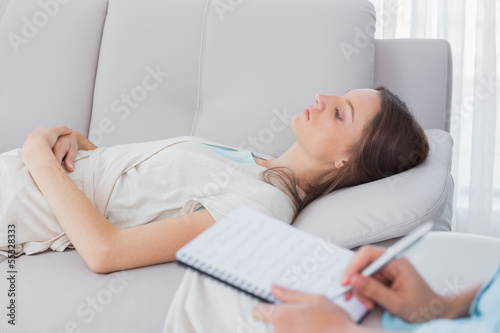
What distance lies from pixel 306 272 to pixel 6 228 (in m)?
0.78

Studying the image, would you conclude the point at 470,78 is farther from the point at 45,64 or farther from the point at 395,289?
the point at 395,289

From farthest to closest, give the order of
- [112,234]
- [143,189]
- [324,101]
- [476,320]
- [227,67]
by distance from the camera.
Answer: [227,67] < [324,101] < [143,189] < [112,234] < [476,320]

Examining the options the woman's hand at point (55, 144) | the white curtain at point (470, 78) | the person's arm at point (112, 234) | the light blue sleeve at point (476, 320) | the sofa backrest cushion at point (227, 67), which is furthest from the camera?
the white curtain at point (470, 78)

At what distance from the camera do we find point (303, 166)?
1332 millimetres

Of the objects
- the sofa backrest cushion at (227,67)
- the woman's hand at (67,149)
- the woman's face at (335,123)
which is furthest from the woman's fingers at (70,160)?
the woman's face at (335,123)

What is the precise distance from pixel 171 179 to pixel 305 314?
0.70 metres

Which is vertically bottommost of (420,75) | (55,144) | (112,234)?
(112,234)

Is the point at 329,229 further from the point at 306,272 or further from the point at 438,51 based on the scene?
the point at 438,51

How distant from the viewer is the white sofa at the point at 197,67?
152 cm

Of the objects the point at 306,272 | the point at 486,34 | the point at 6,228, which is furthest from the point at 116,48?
the point at 486,34

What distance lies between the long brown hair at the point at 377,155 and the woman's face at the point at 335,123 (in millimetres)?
21

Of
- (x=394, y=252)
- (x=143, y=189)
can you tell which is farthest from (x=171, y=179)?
(x=394, y=252)

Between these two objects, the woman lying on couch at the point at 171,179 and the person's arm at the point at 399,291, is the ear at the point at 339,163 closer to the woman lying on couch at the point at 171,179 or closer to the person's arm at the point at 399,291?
the woman lying on couch at the point at 171,179

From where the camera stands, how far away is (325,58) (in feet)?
5.02
